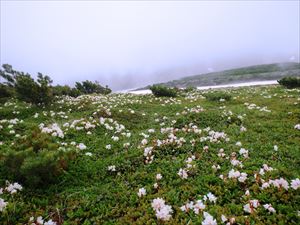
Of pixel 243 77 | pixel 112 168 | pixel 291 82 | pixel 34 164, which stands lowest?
pixel 243 77

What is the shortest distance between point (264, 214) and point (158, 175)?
107 inches

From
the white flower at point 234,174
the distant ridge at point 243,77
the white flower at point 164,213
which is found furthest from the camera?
the distant ridge at point 243,77

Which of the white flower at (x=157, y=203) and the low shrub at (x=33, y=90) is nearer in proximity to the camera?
the white flower at (x=157, y=203)

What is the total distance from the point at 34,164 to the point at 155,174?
10.3 ft

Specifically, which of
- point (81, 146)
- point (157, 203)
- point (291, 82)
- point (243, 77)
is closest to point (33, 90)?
point (81, 146)

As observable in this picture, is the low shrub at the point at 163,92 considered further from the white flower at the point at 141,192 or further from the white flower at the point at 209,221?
the white flower at the point at 209,221

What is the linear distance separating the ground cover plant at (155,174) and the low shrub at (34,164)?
3cm

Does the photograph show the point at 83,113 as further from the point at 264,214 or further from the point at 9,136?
the point at 264,214

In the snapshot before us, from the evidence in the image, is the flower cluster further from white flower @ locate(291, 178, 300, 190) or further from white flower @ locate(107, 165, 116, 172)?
white flower @ locate(291, 178, 300, 190)

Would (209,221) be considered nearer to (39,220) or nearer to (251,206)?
(251,206)

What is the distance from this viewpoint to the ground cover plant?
231 inches

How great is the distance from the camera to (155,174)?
7586mm

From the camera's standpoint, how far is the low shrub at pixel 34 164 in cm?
689

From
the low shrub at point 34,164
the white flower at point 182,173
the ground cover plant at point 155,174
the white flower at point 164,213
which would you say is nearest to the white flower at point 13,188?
the ground cover plant at point 155,174
